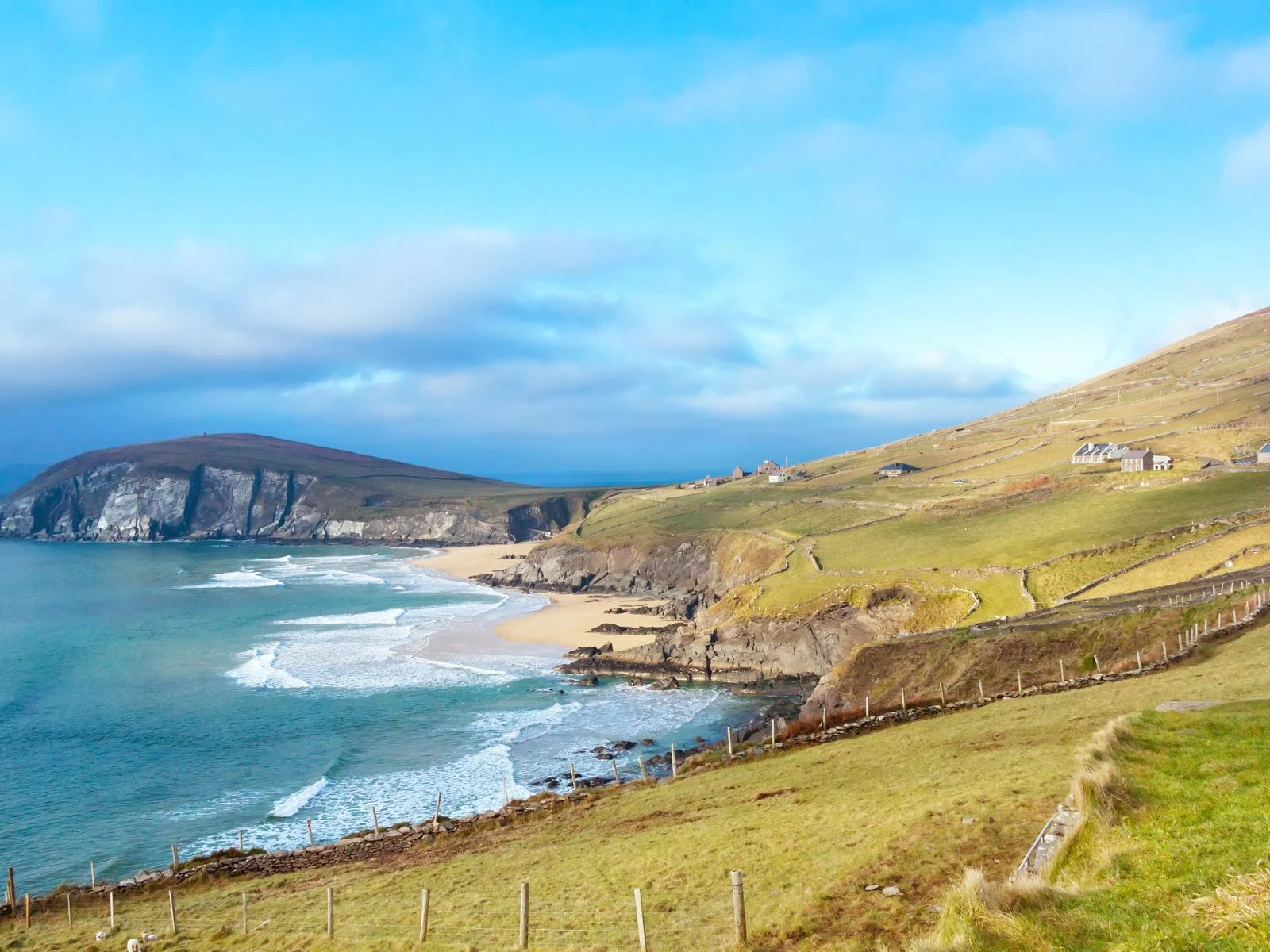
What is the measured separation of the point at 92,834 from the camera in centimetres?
4000

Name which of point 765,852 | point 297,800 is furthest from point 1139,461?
point 297,800

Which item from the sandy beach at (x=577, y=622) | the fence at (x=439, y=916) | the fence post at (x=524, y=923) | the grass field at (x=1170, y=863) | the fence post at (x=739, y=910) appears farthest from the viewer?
the sandy beach at (x=577, y=622)

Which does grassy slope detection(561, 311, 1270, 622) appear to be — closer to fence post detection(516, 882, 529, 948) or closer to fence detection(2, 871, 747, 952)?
fence detection(2, 871, 747, 952)

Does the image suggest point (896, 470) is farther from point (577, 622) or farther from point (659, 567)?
point (577, 622)

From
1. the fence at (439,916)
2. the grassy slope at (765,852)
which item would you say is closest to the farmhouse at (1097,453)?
the grassy slope at (765,852)

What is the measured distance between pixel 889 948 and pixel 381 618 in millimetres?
94507

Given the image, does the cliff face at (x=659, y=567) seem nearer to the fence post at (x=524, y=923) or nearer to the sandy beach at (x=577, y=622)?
the sandy beach at (x=577, y=622)

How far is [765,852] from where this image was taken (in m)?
22.0

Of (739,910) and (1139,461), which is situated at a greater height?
(1139,461)

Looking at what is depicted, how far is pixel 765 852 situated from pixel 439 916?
8945mm

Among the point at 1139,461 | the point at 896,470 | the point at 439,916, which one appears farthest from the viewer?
the point at 896,470

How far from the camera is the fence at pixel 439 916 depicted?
17391mm

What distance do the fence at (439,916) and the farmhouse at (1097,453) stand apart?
112821mm

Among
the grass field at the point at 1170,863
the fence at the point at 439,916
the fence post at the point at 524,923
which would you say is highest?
the grass field at the point at 1170,863
